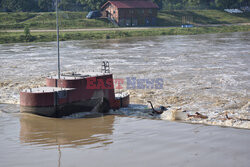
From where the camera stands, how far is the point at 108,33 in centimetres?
6238

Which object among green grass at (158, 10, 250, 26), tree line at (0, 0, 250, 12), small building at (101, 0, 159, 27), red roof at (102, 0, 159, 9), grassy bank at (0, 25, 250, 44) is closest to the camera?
grassy bank at (0, 25, 250, 44)

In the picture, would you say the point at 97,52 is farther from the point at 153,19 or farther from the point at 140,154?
the point at 153,19


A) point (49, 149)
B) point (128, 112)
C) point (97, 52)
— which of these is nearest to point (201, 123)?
point (128, 112)

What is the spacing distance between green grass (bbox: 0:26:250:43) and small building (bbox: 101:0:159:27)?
37.8 feet

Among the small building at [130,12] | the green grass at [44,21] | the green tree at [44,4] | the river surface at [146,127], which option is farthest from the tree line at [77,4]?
the river surface at [146,127]

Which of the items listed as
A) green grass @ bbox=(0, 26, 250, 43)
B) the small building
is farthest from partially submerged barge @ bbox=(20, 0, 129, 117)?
the small building

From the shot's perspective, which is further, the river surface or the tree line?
the tree line

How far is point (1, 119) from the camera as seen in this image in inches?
626

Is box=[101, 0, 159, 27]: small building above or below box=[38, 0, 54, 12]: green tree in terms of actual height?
below

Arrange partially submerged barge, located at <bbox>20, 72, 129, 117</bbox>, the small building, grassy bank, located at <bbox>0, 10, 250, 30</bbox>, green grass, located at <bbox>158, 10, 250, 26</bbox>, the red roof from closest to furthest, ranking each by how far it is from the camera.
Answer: partially submerged barge, located at <bbox>20, 72, 129, 117</bbox> < grassy bank, located at <bbox>0, 10, 250, 30</bbox> < the small building < the red roof < green grass, located at <bbox>158, 10, 250, 26</bbox>

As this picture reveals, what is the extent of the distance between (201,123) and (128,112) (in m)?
3.71

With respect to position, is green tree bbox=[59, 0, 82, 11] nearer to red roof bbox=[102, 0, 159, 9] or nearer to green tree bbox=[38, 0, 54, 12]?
green tree bbox=[38, 0, 54, 12]

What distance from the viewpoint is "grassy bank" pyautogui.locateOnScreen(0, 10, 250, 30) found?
6856 centimetres

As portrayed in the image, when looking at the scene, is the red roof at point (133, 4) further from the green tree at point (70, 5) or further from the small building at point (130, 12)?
the green tree at point (70, 5)
